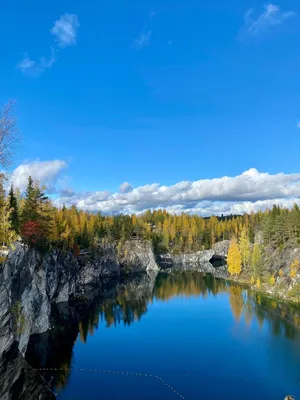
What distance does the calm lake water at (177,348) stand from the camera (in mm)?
39031

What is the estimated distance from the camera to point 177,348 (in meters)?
53.4

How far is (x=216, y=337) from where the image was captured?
5809 centimetres

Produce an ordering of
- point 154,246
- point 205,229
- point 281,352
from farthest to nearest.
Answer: point 205,229
point 154,246
point 281,352

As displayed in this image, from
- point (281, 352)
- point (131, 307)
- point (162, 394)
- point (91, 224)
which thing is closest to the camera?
point (162, 394)

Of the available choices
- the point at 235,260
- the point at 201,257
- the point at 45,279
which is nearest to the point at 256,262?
the point at 235,260

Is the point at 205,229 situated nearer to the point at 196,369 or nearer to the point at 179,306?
the point at 179,306

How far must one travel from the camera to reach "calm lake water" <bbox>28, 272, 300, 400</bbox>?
128 feet

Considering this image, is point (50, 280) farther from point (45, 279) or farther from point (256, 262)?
point (256, 262)

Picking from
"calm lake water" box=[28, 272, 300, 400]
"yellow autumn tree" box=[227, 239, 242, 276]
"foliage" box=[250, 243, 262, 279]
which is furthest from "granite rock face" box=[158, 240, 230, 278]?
"calm lake water" box=[28, 272, 300, 400]

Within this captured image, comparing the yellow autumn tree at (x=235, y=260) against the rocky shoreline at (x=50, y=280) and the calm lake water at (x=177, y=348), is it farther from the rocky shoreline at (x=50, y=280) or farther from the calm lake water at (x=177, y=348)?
the calm lake water at (x=177, y=348)

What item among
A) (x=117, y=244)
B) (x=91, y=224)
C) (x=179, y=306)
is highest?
(x=91, y=224)

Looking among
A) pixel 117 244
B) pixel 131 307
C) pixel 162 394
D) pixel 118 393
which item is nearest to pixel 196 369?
pixel 162 394

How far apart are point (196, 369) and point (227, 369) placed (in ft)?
13.3

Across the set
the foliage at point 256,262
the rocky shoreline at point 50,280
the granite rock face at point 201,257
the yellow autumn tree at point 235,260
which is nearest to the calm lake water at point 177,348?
the rocky shoreline at point 50,280
